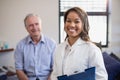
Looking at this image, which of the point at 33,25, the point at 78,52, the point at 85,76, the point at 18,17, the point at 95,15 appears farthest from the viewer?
the point at 95,15

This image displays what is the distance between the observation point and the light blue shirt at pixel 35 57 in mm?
1970

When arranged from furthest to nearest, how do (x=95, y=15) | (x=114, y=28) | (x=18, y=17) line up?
(x=95, y=15)
(x=114, y=28)
(x=18, y=17)

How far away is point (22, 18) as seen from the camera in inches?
136

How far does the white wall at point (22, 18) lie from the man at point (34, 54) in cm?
147

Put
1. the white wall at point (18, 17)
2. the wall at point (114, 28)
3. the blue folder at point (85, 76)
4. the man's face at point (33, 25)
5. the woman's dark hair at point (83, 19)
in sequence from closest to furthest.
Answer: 1. the blue folder at point (85, 76)
2. the woman's dark hair at point (83, 19)
3. the man's face at point (33, 25)
4. the white wall at point (18, 17)
5. the wall at point (114, 28)

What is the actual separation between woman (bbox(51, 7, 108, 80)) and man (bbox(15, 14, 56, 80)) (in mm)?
687

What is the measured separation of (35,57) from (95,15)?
203cm

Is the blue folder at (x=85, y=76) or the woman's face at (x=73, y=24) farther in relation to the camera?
the woman's face at (x=73, y=24)

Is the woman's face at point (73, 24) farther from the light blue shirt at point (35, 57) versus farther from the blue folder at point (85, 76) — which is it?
the light blue shirt at point (35, 57)

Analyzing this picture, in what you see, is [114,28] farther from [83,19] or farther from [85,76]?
[85,76]

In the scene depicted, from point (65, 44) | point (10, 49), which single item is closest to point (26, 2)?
point (10, 49)

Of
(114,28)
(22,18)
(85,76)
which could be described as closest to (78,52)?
(85,76)

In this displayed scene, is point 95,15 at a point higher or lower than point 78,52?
higher

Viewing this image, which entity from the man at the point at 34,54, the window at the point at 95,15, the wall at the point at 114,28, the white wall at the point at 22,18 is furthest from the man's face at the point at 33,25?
the wall at the point at 114,28
